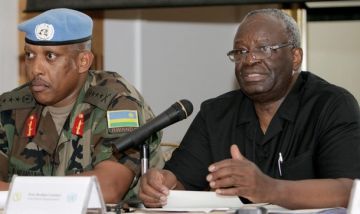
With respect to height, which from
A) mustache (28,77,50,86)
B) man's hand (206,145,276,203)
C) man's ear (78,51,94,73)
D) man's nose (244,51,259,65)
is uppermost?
man's nose (244,51,259,65)

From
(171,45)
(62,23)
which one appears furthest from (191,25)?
(62,23)

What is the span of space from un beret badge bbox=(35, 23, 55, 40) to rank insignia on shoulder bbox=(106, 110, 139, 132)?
402 mm

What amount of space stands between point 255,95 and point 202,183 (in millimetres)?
448

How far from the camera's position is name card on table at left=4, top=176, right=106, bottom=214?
2.30 metres

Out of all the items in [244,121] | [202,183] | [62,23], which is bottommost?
[202,183]

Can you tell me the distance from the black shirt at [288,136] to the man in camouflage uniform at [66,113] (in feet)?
0.69

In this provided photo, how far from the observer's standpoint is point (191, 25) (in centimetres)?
577

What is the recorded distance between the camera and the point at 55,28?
11.1 feet

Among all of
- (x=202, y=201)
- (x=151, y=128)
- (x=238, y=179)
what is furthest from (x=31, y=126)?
(x=238, y=179)

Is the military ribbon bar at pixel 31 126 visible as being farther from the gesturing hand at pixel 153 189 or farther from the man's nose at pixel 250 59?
the man's nose at pixel 250 59

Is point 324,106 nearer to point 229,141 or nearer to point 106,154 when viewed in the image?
point 229,141

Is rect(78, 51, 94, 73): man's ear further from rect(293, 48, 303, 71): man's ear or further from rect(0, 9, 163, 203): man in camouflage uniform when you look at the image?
rect(293, 48, 303, 71): man's ear

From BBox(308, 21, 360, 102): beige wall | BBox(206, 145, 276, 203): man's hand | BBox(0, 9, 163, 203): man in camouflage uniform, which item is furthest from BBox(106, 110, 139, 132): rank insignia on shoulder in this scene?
BBox(308, 21, 360, 102): beige wall

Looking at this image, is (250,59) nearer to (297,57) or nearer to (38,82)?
(297,57)
